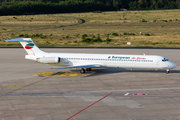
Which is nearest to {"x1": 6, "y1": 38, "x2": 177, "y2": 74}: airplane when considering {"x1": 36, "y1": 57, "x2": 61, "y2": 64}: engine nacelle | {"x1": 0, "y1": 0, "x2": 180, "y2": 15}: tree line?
{"x1": 36, "y1": 57, "x2": 61, "y2": 64}: engine nacelle

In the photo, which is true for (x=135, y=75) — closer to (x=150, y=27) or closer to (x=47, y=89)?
(x=47, y=89)

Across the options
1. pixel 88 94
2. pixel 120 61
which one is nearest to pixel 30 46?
pixel 120 61

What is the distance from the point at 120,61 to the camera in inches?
1433

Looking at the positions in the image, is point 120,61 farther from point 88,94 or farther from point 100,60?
point 88,94

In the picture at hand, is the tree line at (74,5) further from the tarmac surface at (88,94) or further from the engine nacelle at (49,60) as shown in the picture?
the engine nacelle at (49,60)

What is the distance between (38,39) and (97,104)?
200 feet

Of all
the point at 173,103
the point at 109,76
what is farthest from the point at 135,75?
the point at 173,103

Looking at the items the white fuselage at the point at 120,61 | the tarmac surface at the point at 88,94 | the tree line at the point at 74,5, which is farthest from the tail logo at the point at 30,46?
the tree line at the point at 74,5

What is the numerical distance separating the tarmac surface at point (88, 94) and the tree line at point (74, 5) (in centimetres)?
12871

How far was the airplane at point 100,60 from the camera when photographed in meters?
36.0

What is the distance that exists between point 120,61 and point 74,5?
145741 mm

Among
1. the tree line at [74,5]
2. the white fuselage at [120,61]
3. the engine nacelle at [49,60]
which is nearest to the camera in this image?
the white fuselage at [120,61]

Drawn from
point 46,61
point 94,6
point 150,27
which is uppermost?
point 94,6

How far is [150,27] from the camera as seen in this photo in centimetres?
10212
